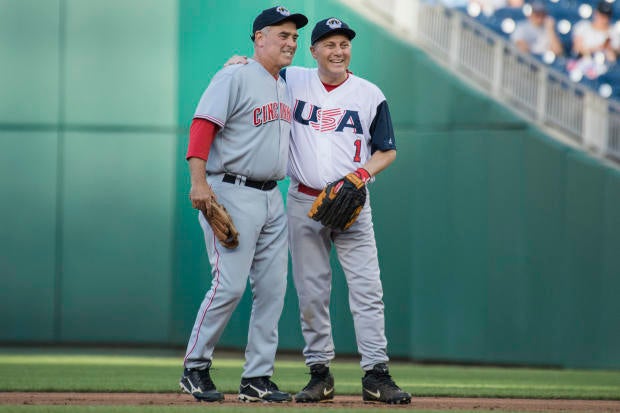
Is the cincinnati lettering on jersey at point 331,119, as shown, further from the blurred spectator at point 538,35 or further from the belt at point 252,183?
the blurred spectator at point 538,35

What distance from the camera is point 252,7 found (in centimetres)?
1078

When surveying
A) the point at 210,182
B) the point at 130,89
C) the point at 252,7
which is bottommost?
the point at 210,182

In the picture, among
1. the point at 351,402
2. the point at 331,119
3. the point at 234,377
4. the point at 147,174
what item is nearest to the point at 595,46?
the point at 147,174

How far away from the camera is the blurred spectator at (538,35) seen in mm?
11953

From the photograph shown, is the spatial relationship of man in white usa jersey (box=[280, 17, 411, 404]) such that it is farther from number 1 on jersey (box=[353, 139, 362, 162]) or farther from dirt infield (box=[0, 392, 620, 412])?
dirt infield (box=[0, 392, 620, 412])

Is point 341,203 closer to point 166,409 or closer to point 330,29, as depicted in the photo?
point 330,29

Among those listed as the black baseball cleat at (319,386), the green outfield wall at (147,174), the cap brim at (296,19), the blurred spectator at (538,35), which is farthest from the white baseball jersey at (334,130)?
the blurred spectator at (538,35)

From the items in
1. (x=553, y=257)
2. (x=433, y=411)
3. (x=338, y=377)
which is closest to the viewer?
(x=433, y=411)

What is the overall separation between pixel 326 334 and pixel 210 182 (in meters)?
1.03

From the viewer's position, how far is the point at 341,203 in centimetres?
509

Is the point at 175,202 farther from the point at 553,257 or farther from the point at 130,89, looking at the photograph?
the point at 553,257

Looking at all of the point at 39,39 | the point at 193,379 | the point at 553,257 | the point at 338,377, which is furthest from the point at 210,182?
the point at 39,39

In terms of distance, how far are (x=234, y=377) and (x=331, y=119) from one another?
110 inches

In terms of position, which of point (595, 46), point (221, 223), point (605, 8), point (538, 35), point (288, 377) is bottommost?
point (288, 377)
